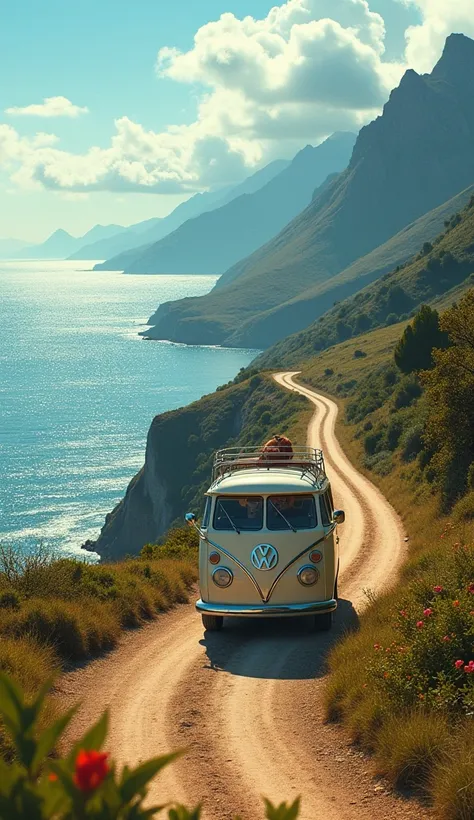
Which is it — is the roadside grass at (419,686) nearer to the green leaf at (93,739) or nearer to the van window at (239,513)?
the van window at (239,513)

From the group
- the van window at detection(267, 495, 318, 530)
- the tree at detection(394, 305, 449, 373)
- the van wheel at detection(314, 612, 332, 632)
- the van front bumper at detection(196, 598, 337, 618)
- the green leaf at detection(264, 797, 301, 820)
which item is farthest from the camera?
the tree at detection(394, 305, 449, 373)

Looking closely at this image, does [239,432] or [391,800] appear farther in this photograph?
[239,432]

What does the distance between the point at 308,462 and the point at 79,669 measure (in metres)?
6.44

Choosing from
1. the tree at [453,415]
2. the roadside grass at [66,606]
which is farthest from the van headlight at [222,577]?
the tree at [453,415]

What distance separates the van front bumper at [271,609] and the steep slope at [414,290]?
3962 inches

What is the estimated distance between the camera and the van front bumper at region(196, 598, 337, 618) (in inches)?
578

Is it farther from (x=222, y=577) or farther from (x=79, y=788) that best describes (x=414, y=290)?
(x=79, y=788)

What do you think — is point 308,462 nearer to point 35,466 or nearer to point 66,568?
point 66,568

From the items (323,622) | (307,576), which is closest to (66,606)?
(307,576)

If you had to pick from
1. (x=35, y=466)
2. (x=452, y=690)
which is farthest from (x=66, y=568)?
(x=35, y=466)

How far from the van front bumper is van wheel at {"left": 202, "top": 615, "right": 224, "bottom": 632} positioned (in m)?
0.62

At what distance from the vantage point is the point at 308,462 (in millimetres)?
17688

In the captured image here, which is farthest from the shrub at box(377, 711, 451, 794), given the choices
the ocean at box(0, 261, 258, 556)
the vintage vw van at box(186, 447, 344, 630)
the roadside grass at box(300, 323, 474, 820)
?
the ocean at box(0, 261, 258, 556)

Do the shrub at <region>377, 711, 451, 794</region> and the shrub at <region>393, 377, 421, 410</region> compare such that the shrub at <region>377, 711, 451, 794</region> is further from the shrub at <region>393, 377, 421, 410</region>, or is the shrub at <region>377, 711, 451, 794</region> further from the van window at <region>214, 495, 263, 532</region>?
the shrub at <region>393, 377, 421, 410</region>
